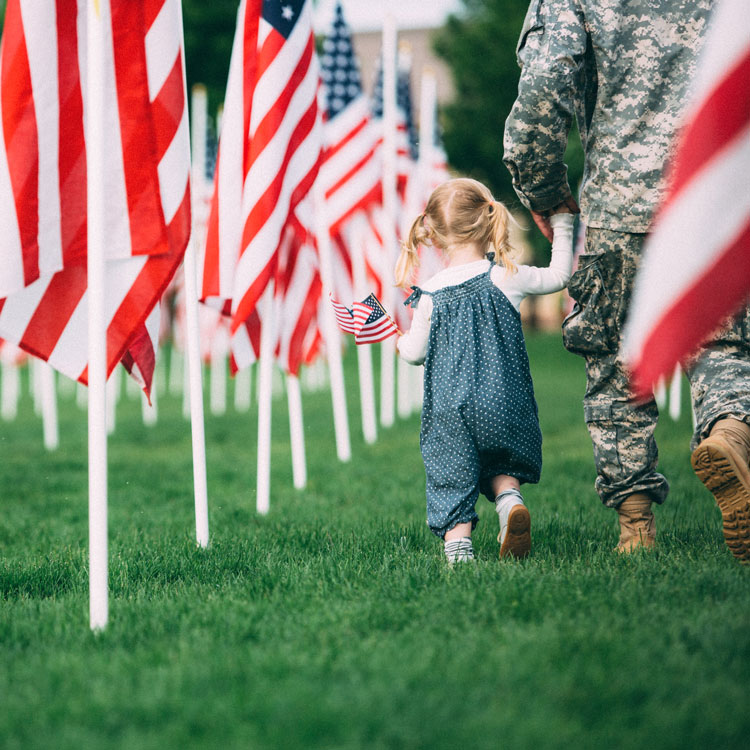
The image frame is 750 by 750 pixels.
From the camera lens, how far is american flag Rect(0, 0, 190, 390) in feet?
11.2

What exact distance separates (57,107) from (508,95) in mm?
30130

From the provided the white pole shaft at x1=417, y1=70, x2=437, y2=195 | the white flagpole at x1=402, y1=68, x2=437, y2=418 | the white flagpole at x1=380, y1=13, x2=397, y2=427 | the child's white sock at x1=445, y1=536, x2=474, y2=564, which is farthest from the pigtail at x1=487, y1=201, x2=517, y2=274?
the white pole shaft at x1=417, y1=70, x2=437, y2=195

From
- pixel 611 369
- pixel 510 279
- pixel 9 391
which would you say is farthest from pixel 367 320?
pixel 9 391

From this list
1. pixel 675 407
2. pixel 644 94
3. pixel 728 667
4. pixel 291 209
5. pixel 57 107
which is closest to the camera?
pixel 728 667

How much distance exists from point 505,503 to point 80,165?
212 cm

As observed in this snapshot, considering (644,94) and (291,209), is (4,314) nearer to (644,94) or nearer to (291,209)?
(291,209)

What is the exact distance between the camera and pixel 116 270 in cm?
361

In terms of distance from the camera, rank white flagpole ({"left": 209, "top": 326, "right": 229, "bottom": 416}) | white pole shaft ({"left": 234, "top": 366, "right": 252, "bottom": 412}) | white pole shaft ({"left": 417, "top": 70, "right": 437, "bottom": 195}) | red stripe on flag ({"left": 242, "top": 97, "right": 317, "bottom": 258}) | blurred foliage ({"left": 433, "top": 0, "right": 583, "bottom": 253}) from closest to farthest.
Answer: red stripe on flag ({"left": 242, "top": 97, "right": 317, "bottom": 258})
white pole shaft ({"left": 417, "top": 70, "right": 437, "bottom": 195})
white flagpole ({"left": 209, "top": 326, "right": 229, "bottom": 416})
white pole shaft ({"left": 234, "top": 366, "right": 252, "bottom": 412})
blurred foliage ({"left": 433, "top": 0, "right": 583, "bottom": 253})

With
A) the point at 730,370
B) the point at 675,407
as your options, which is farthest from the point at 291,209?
the point at 675,407

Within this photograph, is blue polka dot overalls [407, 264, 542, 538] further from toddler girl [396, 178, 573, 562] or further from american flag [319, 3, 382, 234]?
american flag [319, 3, 382, 234]

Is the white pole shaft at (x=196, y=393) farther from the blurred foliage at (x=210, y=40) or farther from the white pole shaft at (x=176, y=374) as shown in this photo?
the blurred foliage at (x=210, y=40)

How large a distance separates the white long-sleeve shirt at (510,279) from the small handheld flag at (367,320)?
9 centimetres

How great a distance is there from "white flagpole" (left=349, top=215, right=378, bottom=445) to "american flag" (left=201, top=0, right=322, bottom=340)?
137 inches

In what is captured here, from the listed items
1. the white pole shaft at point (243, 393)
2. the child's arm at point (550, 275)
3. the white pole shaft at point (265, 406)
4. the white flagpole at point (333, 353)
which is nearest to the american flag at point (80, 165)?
the child's arm at point (550, 275)
